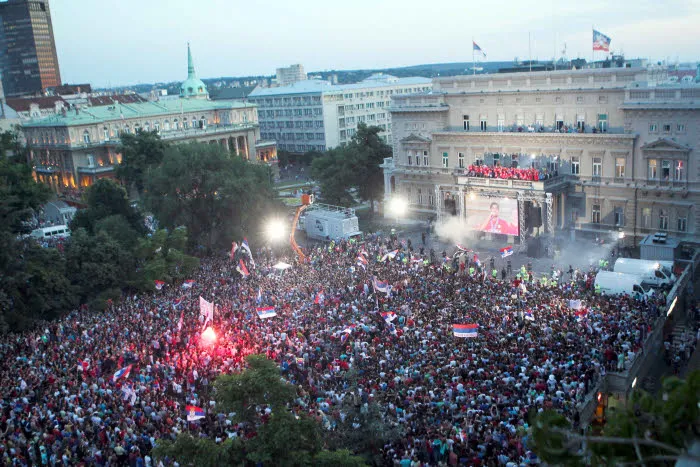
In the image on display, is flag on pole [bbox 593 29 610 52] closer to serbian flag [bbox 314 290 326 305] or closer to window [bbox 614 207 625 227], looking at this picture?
→ window [bbox 614 207 625 227]

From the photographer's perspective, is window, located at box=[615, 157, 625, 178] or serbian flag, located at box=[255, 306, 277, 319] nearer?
serbian flag, located at box=[255, 306, 277, 319]

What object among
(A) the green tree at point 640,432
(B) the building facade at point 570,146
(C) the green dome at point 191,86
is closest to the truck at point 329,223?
(B) the building facade at point 570,146

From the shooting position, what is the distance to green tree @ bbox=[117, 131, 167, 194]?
62.4m

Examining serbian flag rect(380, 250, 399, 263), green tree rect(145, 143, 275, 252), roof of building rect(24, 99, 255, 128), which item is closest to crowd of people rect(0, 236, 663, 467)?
serbian flag rect(380, 250, 399, 263)

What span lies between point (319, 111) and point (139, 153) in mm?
39260

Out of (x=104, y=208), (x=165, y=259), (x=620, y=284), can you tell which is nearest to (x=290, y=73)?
(x=104, y=208)

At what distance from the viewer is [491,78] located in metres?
47.1

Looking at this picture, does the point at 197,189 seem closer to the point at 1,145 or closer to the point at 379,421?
the point at 1,145

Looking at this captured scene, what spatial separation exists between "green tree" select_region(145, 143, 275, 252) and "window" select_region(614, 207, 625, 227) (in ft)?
79.9

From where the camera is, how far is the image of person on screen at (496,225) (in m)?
43.9

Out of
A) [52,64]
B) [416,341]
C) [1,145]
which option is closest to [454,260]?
[416,341]

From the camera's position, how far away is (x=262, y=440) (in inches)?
535

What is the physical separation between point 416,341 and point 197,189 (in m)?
26.0

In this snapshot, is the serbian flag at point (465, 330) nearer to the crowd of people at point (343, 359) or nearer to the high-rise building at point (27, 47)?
the crowd of people at point (343, 359)
